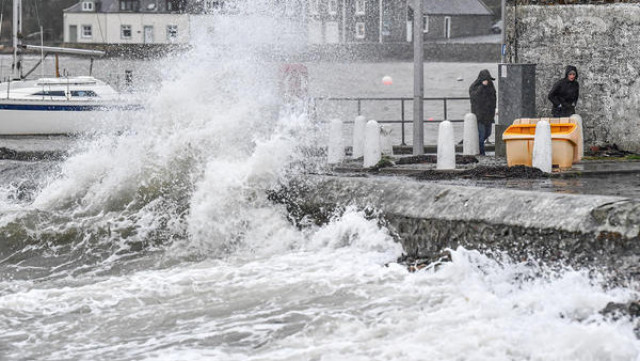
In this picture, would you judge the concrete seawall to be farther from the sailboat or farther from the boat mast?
the boat mast

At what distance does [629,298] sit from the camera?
30.2 ft

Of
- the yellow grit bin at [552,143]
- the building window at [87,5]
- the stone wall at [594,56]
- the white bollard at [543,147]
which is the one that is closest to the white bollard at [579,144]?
the yellow grit bin at [552,143]

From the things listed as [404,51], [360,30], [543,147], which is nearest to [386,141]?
[543,147]

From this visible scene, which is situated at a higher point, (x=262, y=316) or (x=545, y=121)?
(x=545, y=121)

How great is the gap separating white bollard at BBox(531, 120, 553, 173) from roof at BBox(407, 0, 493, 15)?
120534 mm

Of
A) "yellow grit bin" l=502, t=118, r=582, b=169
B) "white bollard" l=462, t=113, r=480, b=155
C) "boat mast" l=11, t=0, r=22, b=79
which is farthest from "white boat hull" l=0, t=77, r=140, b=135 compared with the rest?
"yellow grit bin" l=502, t=118, r=582, b=169

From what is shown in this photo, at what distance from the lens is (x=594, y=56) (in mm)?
18672

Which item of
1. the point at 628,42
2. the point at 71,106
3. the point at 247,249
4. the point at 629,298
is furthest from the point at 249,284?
the point at 71,106

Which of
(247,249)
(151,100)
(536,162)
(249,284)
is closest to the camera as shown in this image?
(249,284)

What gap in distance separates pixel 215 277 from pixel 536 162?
18.9 ft

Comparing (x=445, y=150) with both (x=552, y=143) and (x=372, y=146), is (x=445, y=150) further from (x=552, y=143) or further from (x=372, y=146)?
(x=552, y=143)

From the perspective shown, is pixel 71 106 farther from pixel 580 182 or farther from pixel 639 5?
pixel 580 182

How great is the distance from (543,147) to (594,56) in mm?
3790

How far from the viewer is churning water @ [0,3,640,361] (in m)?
9.09
